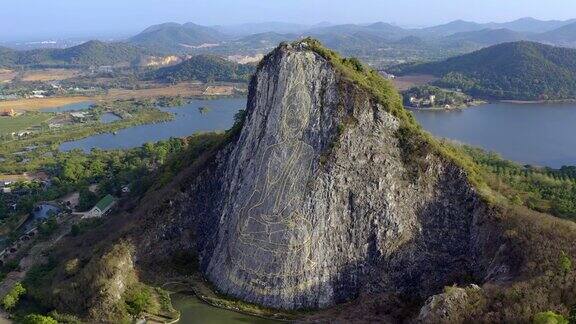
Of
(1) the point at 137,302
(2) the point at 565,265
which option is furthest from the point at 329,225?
(2) the point at 565,265

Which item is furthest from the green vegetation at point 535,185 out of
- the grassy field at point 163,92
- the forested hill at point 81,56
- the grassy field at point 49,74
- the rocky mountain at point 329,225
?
the forested hill at point 81,56

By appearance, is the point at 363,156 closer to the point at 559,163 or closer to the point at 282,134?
the point at 282,134

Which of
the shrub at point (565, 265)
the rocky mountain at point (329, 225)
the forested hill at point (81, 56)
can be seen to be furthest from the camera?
the forested hill at point (81, 56)

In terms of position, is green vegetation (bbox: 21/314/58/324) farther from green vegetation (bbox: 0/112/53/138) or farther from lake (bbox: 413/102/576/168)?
green vegetation (bbox: 0/112/53/138)

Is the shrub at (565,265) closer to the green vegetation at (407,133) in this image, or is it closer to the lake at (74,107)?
the green vegetation at (407,133)

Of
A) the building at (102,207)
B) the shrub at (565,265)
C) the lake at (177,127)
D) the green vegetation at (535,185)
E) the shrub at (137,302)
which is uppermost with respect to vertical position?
the shrub at (565,265)

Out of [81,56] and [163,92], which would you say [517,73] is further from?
[81,56]

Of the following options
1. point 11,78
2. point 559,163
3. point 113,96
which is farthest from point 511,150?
point 11,78
